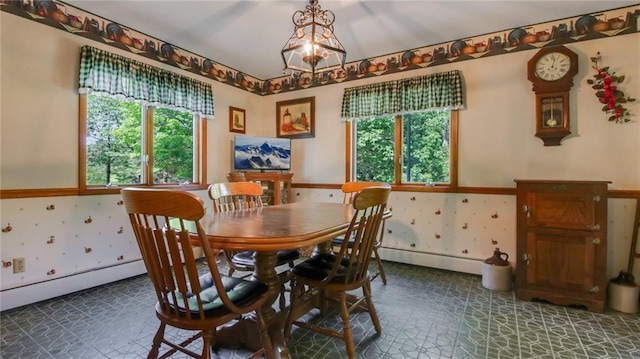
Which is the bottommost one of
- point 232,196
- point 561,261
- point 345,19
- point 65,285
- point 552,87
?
point 65,285

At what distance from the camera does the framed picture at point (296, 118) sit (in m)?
4.23

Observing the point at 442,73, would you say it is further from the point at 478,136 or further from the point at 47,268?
the point at 47,268

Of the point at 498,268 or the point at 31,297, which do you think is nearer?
the point at 31,297

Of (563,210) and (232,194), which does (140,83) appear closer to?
(232,194)

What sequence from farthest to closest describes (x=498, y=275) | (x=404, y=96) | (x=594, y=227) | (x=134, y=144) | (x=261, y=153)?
(x=261, y=153) → (x=404, y=96) → (x=134, y=144) → (x=498, y=275) → (x=594, y=227)

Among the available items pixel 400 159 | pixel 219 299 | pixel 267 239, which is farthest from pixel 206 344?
pixel 400 159

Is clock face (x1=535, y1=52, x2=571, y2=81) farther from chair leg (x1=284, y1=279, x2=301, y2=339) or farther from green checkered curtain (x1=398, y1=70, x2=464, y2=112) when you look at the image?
chair leg (x1=284, y1=279, x2=301, y2=339)

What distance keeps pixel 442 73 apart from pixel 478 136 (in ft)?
2.55

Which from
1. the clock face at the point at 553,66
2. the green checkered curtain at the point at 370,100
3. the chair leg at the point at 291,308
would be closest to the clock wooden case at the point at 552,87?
the clock face at the point at 553,66

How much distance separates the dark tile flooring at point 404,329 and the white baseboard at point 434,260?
0.50 metres

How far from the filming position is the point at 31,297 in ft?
7.87

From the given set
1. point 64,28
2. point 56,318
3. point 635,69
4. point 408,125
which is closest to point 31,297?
point 56,318

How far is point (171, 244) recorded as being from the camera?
1.21 metres

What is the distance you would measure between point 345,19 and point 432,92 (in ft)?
4.08
